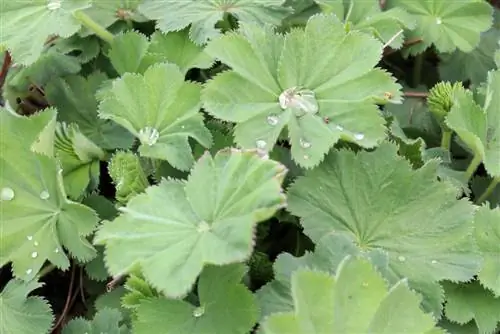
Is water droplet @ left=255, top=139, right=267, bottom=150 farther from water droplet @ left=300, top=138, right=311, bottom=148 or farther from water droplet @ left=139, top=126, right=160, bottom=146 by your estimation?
water droplet @ left=139, top=126, right=160, bottom=146

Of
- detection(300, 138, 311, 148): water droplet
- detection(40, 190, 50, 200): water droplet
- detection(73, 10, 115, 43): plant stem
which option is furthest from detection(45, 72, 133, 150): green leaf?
detection(300, 138, 311, 148): water droplet

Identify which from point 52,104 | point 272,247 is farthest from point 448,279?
point 52,104

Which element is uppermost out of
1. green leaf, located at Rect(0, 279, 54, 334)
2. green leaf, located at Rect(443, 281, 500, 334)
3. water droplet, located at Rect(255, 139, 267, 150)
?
water droplet, located at Rect(255, 139, 267, 150)

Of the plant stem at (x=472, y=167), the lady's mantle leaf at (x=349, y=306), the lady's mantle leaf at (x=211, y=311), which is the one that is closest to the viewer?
→ the lady's mantle leaf at (x=349, y=306)

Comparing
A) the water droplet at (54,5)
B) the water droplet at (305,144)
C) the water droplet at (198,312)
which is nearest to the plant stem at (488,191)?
the water droplet at (305,144)

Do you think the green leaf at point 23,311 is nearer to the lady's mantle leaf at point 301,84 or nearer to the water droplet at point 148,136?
the water droplet at point 148,136

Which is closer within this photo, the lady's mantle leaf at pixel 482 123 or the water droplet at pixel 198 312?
the water droplet at pixel 198 312

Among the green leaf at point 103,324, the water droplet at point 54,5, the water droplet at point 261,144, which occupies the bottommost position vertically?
the green leaf at point 103,324
